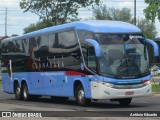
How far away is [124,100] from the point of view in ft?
72.1

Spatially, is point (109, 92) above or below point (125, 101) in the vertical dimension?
above

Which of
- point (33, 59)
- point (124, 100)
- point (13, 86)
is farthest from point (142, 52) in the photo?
point (13, 86)

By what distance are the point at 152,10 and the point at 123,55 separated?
88.4ft

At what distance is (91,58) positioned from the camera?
66.9 feet

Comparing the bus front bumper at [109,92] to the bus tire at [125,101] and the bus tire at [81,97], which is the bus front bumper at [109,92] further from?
the bus tire at [125,101]

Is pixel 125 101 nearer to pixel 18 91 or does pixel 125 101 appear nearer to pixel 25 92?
pixel 25 92

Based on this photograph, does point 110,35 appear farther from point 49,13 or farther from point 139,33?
point 49,13

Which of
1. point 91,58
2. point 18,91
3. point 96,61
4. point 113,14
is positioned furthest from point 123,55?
point 113,14

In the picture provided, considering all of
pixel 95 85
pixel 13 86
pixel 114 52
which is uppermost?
pixel 114 52

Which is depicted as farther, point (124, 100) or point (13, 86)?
point (13, 86)

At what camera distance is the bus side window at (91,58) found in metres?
20.3

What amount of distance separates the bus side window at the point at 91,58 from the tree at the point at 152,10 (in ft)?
88.1

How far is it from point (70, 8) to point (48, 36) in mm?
40302

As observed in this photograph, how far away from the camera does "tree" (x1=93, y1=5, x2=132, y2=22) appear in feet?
338
